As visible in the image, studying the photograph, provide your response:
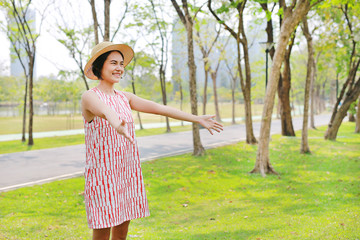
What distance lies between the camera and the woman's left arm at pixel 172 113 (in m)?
2.79

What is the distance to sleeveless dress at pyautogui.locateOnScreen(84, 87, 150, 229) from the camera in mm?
2645

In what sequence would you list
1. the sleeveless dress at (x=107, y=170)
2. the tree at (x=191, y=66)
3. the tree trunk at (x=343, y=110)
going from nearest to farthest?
1. the sleeveless dress at (x=107, y=170)
2. the tree at (x=191, y=66)
3. the tree trunk at (x=343, y=110)

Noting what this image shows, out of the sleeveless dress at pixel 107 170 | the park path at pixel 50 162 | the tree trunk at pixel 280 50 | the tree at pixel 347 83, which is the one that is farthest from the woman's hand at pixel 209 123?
the tree at pixel 347 83

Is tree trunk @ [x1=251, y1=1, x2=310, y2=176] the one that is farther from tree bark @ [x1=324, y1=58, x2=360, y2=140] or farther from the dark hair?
tree bark @ [x1=324, y1=58, x2=360, y2=140]

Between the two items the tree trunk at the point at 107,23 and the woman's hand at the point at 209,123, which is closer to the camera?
the woman's hand at the point at 209,123

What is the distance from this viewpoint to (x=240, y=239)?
15.7 feet

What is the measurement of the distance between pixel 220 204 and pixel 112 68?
4765mm

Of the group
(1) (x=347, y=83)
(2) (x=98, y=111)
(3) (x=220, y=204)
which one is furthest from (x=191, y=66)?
(2) (x=98, y=111)

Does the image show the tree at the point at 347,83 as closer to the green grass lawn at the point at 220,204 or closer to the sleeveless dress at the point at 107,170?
the green grass lawn at the point at 220,204

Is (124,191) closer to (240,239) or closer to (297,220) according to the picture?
(240,239)

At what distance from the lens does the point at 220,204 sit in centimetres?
689

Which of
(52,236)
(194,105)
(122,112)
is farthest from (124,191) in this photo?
(194,105)

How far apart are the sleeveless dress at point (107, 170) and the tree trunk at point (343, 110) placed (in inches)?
557

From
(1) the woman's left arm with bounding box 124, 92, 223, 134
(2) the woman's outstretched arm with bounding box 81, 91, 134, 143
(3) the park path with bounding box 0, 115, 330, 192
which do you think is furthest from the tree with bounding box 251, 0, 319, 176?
(2) the woman's outstretched arm with bounding box 81, 91, 134, 143
